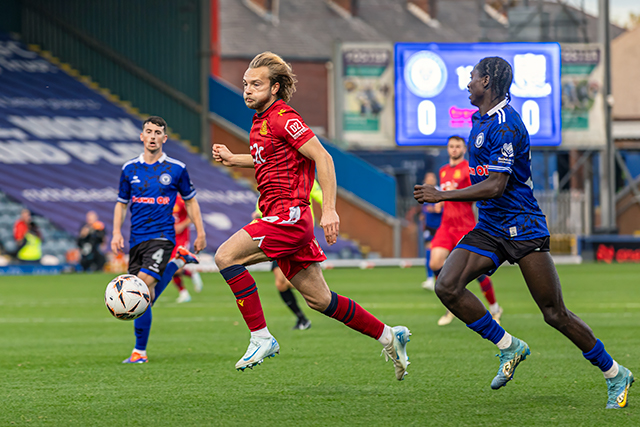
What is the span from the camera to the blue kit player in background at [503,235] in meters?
5.87

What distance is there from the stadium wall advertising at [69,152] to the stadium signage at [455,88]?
248 inches

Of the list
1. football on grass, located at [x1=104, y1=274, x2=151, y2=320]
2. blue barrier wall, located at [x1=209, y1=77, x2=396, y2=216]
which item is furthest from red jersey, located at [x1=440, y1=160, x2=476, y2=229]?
blue barrier wall, located at [x1=209, y1=77, x2=396, y2=216]

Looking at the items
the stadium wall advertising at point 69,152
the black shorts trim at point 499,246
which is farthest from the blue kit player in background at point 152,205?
the stadium wall advertising at point 69,152

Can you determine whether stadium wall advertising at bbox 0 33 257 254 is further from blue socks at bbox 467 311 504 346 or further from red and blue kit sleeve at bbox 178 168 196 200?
blue socks at bbox 467 311 504 346

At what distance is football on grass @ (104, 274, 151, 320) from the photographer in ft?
25.2

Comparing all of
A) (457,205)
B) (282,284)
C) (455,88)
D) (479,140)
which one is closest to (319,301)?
(479,140)

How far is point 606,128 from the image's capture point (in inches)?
1220

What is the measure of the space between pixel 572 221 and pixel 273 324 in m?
22.1

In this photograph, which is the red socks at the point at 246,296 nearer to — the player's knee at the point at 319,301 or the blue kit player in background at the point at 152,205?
the player's knee at the point at 319,301

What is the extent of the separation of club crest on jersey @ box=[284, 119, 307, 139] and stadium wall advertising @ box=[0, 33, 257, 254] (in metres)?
20.8

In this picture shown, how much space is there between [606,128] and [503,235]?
26429mm

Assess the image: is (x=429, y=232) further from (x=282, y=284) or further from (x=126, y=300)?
(x=126, y=300)

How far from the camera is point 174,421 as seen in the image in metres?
5.54

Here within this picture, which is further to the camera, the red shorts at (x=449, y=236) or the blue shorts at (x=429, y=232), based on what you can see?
the blue shorts at (x=429, y=232)
